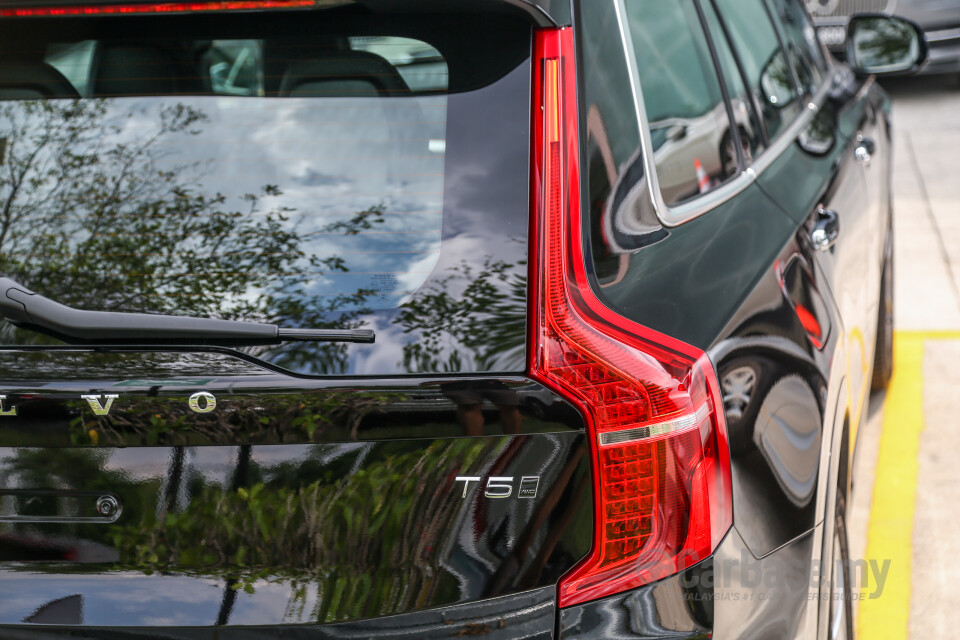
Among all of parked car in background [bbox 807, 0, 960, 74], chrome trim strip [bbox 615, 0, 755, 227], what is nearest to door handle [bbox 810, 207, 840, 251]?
chrome trim strip [bbox 615, 0, 755, 227]

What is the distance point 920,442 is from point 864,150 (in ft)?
4.96

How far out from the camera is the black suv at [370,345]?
4.69 ft

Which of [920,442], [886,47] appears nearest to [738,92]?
[886,47]

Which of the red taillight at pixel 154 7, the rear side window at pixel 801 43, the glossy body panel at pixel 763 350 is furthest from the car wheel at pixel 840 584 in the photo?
the rear side window at pixel 801 43

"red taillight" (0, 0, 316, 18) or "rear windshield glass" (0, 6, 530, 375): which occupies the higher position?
"red taillight" (0, 0, 316, 18)

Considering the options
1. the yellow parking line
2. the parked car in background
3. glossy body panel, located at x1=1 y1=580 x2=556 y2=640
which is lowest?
the yellow parking line

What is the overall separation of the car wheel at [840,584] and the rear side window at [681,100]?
2.72ft

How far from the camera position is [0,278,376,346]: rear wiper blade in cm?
145

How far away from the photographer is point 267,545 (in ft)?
4.85

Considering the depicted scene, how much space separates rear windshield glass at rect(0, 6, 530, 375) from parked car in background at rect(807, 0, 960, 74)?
939cm

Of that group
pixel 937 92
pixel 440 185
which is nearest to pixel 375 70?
pixel 440 185

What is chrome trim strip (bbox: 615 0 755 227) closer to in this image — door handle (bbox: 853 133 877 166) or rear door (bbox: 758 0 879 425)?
rear door (bbox: 758 0 879 425)

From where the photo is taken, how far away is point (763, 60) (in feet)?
9.55

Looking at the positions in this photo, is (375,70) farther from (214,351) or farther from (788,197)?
(788,197)
